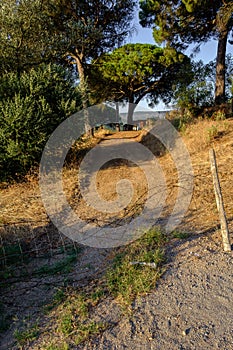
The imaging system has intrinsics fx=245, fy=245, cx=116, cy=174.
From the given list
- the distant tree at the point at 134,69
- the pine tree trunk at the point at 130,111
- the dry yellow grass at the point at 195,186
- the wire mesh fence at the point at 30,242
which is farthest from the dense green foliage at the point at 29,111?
the pine tree trunk at the point at 130,111

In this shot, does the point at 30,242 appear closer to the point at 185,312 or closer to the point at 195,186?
the point at 185,312

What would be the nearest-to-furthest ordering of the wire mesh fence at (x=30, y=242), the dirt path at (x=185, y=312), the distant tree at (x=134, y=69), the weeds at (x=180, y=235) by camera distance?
the dirt path at (x=185, y=312) < the weeds at (x=180, y=235) < the wire mesh fence at (x=30, y=242) < the distant tree at (x=134, y=69)

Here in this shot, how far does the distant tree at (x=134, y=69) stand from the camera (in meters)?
11.4

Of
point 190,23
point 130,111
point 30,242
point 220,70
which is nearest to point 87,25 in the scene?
point 190,23

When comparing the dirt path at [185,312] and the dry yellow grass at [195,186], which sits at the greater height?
the dry yellow grass at [195,186]

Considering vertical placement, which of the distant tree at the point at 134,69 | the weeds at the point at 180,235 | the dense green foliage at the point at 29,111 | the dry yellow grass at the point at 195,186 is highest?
the distant tree at the point at 134,69

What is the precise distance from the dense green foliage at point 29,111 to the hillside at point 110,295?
1.02 metres

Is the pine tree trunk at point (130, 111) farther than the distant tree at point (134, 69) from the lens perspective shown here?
Yes

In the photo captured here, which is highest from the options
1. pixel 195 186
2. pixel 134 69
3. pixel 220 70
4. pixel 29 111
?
pixel 134 69

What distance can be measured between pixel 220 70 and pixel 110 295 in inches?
340

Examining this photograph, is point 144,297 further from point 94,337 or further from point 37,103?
point 37,103

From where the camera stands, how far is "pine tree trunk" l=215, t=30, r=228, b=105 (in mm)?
8430

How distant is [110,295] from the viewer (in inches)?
97.1

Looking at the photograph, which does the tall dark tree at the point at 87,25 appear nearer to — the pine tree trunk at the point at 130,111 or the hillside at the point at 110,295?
the pine tree trunk at the point at 130,111
